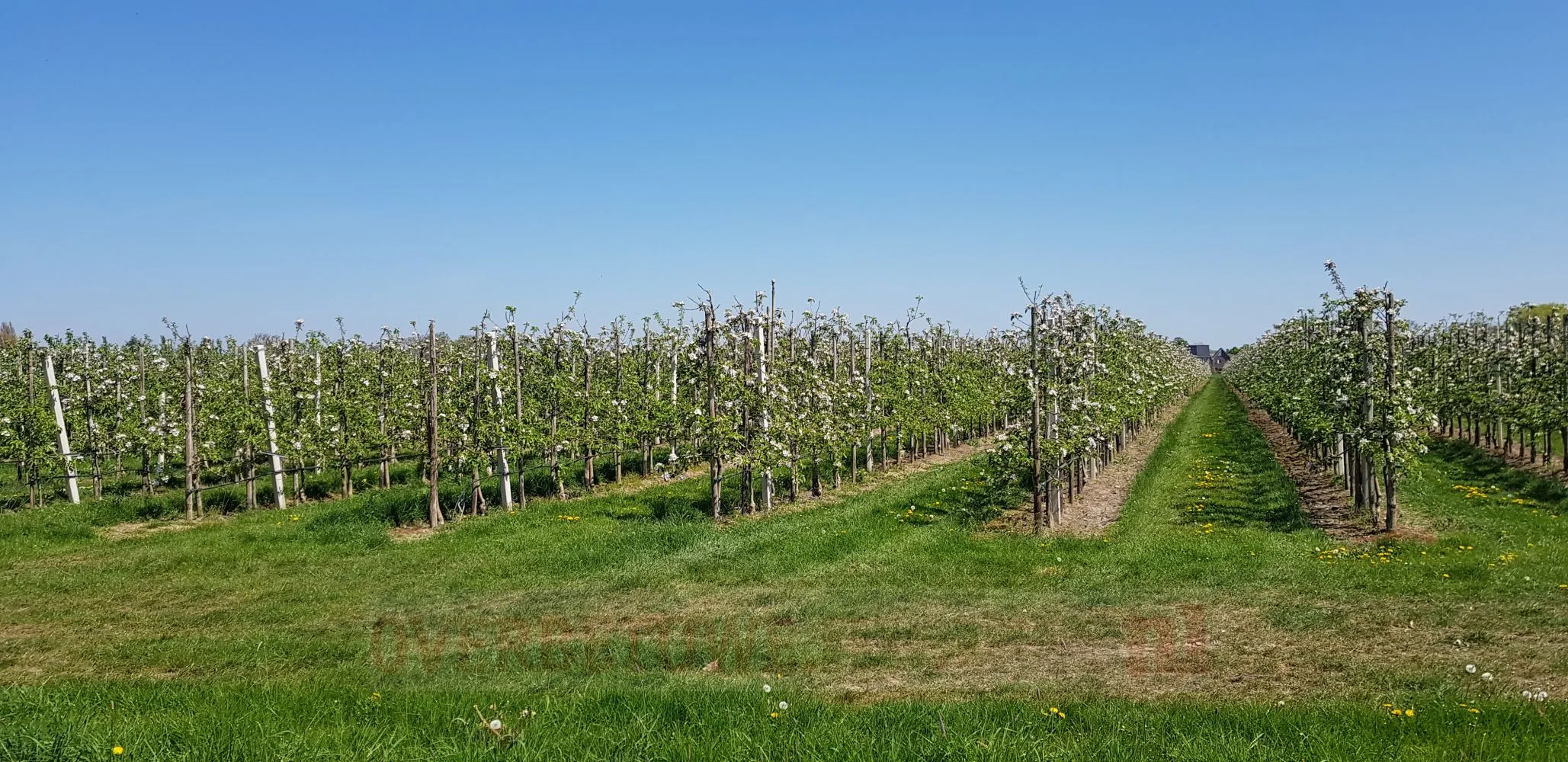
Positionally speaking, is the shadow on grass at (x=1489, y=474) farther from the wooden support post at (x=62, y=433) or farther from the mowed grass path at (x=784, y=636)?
the wooden support post at (x=62, y=433)

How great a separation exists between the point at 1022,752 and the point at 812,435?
1841 centimetres

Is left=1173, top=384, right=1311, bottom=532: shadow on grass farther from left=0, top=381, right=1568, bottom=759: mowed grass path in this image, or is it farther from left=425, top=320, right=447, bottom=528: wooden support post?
left=425, top=320, right=447, bottom=528: wooden support post

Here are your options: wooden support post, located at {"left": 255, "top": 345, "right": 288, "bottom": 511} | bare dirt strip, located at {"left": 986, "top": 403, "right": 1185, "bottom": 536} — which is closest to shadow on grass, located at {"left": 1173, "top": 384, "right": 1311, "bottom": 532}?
bare dirt strip, located at {"left": 986, "top": 403, "right": 1185, "bottom": 536}

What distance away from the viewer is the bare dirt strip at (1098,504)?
802 inches

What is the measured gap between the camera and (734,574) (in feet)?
50.2


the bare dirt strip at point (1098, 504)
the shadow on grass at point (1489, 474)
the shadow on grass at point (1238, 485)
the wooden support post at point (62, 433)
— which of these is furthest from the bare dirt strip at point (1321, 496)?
the wooden support post at point (62, 433)

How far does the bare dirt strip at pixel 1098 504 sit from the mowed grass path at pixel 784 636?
3.90 ft

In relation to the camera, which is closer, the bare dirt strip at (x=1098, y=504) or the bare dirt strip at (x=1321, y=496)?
the bare dirt strip at (x=1321, y=496)

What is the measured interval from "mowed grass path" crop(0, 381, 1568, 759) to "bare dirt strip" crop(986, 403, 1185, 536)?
1189 mm

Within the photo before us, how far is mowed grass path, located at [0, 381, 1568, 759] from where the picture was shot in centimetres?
638

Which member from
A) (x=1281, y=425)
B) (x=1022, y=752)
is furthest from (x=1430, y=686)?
(x=1281, y=425)

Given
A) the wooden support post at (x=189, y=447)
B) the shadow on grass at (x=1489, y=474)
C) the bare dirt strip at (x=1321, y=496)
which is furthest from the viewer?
the shadow on grass at (x=1489, y=474)

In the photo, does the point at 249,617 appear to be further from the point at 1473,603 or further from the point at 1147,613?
the point at 1473,603

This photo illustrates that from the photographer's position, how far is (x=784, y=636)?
11672mm
